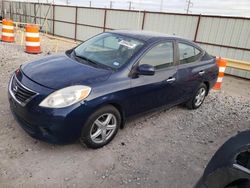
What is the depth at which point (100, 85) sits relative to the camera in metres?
3.42

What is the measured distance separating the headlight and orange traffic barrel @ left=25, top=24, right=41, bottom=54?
23.3ft

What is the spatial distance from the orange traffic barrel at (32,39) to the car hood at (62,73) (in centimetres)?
603

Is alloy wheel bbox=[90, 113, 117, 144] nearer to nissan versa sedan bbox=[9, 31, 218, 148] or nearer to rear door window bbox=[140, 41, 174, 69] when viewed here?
nissan versa sedan bbox=[9, 31, 218, 148]

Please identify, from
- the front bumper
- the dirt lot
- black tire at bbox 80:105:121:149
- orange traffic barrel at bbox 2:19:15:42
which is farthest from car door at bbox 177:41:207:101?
orange traffic barrel at bbox 2:19:15:42

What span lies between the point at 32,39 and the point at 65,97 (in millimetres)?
7379

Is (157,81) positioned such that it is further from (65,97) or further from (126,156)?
(65,97)

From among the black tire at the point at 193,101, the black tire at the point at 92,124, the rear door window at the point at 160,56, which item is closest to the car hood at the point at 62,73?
the black tire at the point at 92,124

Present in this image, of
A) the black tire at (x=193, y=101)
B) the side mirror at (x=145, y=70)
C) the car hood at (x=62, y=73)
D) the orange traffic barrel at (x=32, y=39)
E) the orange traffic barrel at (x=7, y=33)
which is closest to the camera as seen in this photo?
the car hood at (x=62, y=73)

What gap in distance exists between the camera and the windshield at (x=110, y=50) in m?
3.96

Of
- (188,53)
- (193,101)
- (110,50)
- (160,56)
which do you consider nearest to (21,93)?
(110,50)

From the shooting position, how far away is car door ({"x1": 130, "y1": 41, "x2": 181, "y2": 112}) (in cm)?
396

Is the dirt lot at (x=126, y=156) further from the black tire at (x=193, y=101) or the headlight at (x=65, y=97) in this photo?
the headlight at (x=65, y=97)

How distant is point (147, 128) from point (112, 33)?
1878 mm

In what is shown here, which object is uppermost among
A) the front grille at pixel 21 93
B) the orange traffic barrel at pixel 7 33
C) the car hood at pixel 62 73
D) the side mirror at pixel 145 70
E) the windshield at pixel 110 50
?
the windshield at pixel 110 50
